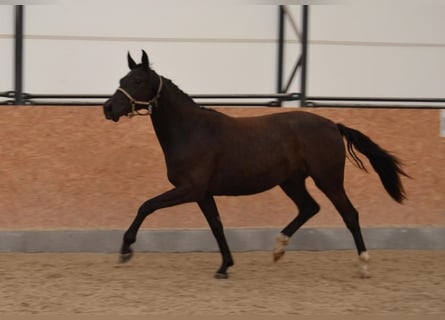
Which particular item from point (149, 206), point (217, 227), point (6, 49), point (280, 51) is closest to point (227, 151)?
point (217, 227)

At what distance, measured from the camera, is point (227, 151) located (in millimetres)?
6789

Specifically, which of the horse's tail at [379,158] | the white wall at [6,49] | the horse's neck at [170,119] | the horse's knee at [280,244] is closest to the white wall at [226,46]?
the white wall at [6,49]

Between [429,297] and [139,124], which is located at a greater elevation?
[139,124]

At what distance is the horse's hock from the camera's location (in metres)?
8.22

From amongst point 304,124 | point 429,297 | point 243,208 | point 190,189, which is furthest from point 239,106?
point 429,297

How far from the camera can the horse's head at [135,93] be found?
646 cm

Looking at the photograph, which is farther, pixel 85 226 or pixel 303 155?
pixel 85 226

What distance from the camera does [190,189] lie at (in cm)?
651

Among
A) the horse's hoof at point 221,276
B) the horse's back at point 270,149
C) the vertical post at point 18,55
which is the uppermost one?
the vertical post at point 18,55

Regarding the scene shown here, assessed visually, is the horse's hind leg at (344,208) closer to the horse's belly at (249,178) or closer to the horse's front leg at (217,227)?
the horse's belly at (249,178)

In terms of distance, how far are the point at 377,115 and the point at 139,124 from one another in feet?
8.70

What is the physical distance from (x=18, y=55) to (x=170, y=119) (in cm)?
300

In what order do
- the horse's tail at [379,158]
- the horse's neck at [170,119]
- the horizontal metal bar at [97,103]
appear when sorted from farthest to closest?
the horizontal metal bar at [97,103] → the horse's tail at [379,158] → the horse's neck at [170,119]

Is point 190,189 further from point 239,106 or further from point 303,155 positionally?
point 239,106
